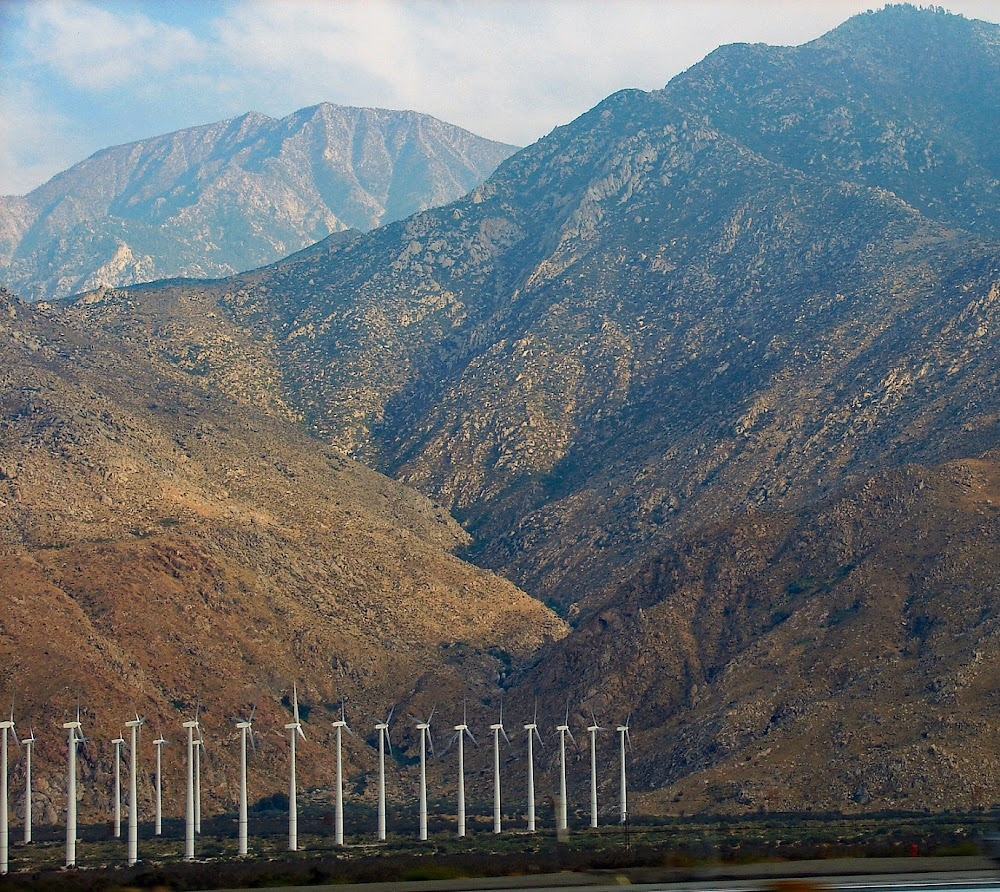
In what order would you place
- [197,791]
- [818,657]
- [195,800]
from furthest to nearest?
[818,657] < [195,800] < [197,791]

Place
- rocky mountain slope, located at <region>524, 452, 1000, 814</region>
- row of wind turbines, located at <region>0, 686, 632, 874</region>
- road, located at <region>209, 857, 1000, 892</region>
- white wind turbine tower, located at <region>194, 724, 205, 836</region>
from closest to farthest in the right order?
road, located at <region>209, 857, 1000, 892</region> < row of wind turbines, located at <region>0, 686, 632, 874</region> < rocky mountain slope, located at <region>524, 452, 1000, 814</region> < white wind turbine tower, located at <region>194, 724, 205, 836</region>

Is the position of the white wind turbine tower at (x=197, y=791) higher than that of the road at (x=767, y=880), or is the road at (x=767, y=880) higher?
the white wind turbine tower at (x=197, y=791)

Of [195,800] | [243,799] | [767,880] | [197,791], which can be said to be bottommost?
[767,880]

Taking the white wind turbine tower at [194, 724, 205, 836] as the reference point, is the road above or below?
below

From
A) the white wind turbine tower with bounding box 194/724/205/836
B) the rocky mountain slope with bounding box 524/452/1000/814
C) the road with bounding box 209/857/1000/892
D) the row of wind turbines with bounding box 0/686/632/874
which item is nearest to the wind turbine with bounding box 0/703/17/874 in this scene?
the row of wind turbines with bounding box 0/686/632/874

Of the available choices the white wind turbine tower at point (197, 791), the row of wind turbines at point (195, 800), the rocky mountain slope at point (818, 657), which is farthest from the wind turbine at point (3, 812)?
the rocky mountain slope at point (818, 657)

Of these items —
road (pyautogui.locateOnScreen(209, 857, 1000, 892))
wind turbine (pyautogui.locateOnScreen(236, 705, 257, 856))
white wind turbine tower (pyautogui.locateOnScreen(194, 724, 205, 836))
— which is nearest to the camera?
road (pyautogui.locateOnScreen(209, 857, 1000, 892))

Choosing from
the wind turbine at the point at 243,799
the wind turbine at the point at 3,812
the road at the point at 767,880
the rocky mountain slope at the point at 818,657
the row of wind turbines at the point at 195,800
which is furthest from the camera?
the rocky mountain slope at the point at 818,657

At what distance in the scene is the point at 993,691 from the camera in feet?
481

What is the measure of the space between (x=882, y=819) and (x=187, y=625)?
3246 inches

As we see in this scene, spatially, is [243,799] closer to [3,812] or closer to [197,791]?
[197,791]

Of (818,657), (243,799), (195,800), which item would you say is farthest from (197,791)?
(818,657)

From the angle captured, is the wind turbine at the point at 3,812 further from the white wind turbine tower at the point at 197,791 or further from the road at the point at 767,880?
the road at the point at 767,880

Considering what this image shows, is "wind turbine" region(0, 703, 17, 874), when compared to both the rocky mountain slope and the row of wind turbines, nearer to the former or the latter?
the row of wind turbines
